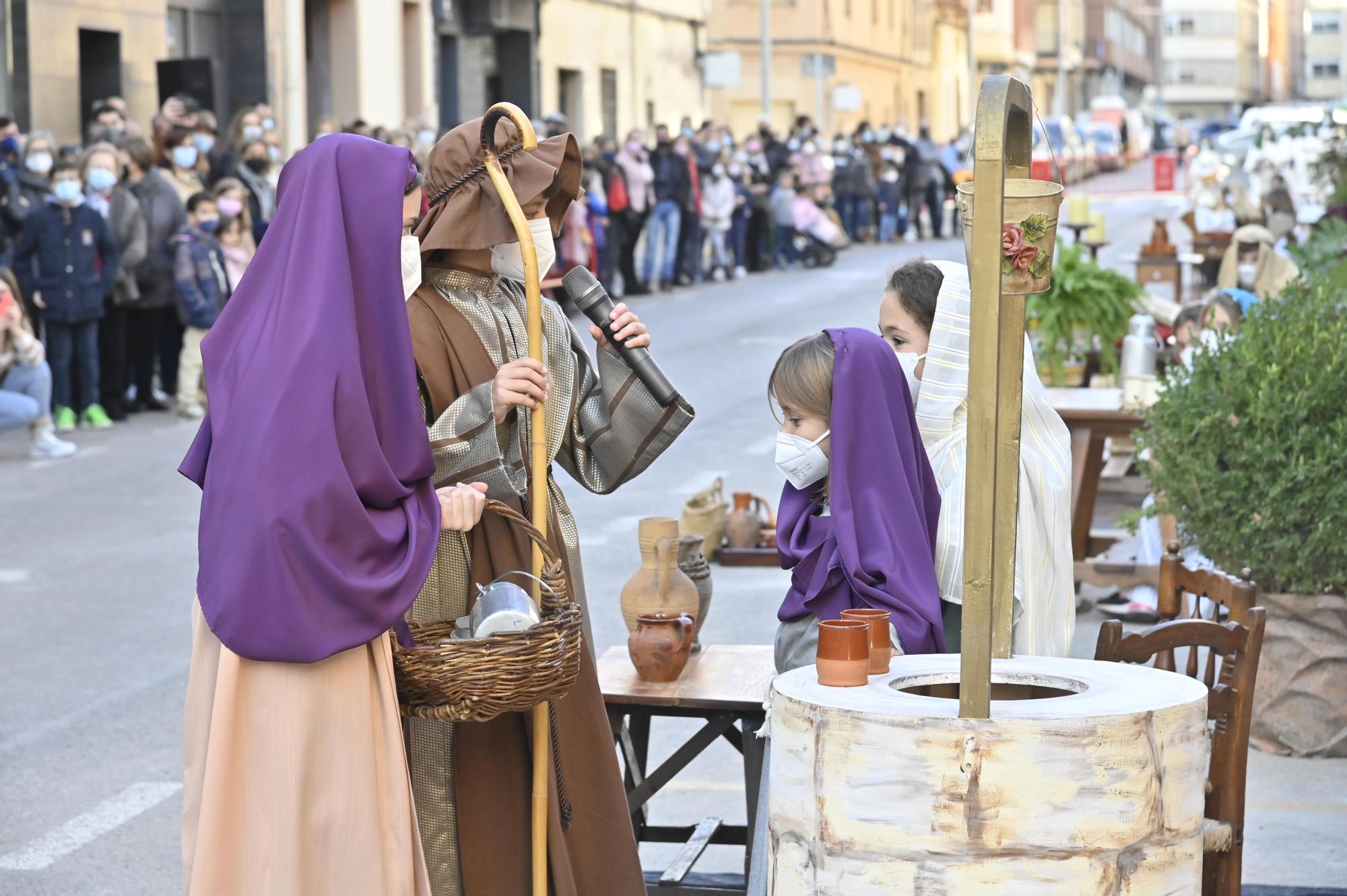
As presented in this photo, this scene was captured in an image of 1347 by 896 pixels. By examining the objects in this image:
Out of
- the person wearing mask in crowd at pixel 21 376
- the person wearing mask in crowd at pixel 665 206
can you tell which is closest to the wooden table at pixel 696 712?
the person wearing mask in crowd at pixel 21 376

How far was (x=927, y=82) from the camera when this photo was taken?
6147cm

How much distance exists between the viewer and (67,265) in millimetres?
12125

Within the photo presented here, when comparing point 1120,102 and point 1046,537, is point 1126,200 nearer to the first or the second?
point 1120,102

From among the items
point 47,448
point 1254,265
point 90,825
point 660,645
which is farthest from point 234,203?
point 660,645

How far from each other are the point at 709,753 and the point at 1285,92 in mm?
143126

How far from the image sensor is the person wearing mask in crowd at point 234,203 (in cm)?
1336

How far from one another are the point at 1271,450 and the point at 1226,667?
2.17 metres

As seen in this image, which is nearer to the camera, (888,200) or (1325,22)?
(888,200)

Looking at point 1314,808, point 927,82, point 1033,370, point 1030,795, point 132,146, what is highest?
point 927,82

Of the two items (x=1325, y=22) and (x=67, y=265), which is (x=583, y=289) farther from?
(x=1325, y=22)

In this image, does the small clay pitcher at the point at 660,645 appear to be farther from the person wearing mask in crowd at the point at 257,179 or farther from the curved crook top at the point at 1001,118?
the person wearing mask in crowd at the point at 257,179

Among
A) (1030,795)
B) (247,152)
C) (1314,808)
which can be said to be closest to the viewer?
(1030,795)

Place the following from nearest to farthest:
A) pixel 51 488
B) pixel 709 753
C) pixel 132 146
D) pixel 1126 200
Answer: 1. pixel 709 753
2. pixel 51 488
3. pixel 132 146
4. pixel 1126 200

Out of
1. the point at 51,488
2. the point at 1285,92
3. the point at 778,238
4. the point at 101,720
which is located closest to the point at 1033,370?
the point at 101,720
